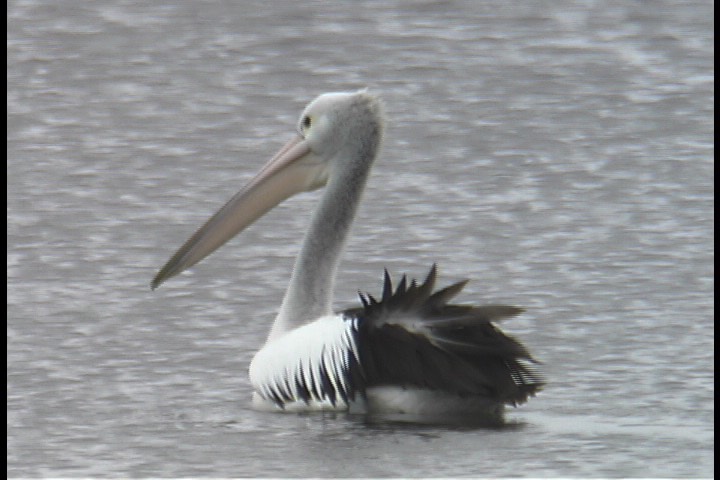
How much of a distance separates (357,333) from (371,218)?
8.17 feet

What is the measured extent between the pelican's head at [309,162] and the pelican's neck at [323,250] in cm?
3

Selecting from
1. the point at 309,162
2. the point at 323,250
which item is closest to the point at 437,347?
the point at 323,250

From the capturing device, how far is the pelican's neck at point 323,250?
6633mm

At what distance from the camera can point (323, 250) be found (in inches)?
265

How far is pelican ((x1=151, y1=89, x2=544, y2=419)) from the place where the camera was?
596 cm

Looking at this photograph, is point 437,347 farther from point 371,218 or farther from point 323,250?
point 371,218

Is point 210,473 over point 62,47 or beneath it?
beneath

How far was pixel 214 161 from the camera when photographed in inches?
375

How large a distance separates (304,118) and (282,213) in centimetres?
173

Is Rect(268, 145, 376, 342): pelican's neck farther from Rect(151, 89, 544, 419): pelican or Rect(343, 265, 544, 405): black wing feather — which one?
Rect(343, 265, 544, 405): black wing feather

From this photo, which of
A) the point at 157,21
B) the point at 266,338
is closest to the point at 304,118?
the point at 266,338

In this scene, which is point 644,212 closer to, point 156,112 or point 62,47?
point 156,112

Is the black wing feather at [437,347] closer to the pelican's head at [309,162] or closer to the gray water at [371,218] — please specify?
the gray water at [371,218]

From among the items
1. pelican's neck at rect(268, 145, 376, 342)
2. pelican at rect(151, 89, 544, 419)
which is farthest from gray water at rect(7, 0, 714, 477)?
pelican's neck at rect(268, 145, 376, 342)
